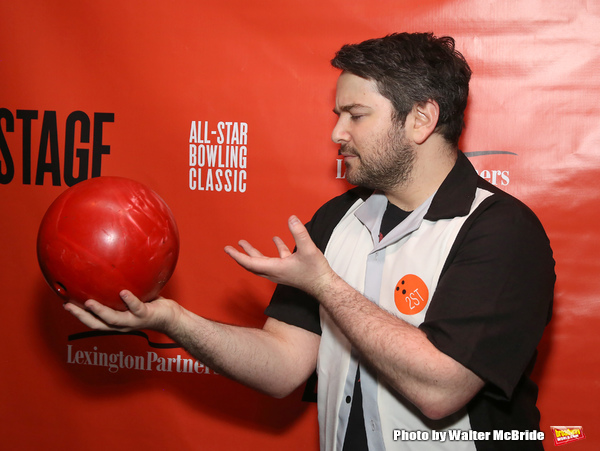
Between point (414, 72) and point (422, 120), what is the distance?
128 millimetres

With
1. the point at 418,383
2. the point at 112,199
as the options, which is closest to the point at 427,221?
the point at 418,383

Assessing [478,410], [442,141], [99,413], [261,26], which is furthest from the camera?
[99,413]

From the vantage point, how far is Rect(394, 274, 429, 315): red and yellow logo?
1.25m

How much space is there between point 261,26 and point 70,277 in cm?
118

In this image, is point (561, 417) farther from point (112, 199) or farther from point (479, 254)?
point (112, 199)

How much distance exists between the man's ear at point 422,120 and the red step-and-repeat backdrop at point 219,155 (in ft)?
1.36

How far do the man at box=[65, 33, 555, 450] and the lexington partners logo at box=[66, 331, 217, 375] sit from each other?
655mm

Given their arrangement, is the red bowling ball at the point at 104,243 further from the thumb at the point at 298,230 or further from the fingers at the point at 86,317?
the thumb at the point at 298,230

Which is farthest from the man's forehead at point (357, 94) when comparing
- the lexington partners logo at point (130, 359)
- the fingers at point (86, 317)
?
the lexington partners logo at point (130, 359)

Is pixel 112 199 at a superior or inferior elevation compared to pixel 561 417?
superior

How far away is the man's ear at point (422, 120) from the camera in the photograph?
1.42 meters

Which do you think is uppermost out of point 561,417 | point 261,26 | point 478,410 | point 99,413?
point 261,26

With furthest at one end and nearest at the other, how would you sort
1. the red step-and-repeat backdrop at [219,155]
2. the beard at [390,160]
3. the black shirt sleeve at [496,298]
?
the red step-and-repeat backdrop at [219,155]
the beard at [390,160]
the black shirt sleeve at [496,298]

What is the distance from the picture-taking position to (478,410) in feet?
3.96
